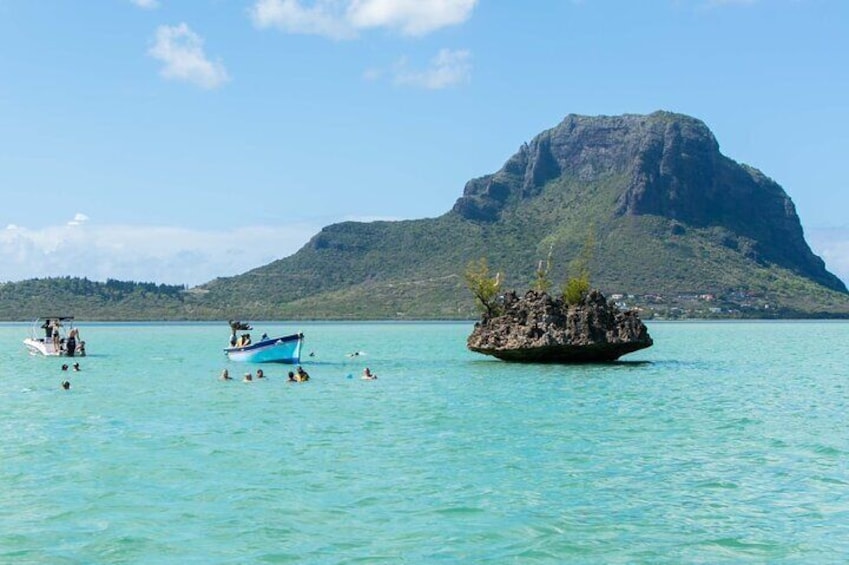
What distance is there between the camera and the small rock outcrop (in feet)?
203

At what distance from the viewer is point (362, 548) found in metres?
19.0

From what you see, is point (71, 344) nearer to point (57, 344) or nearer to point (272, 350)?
point (57, 344)

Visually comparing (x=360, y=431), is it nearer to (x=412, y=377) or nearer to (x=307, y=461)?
(x=307, y=461)

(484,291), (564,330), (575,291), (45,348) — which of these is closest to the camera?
(564,330)

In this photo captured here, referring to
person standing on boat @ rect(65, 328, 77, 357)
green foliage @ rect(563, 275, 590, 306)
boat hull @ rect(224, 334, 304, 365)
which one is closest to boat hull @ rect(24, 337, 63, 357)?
person standing on boat @ rect(65, 328, 77, 357)

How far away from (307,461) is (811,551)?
1415 centimetres

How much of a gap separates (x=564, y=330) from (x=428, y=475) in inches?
1443

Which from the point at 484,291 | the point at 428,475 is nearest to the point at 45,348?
the point at 484,291

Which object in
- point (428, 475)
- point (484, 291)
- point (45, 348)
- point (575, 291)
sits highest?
point (484, 291)

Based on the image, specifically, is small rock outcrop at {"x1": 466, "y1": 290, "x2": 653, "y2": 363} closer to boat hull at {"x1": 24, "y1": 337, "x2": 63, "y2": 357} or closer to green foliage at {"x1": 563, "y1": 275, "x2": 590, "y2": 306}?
green foliage at {"x1": 563, "y1": 275, "x2": 590, "y2": 306}

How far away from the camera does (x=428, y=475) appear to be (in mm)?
26328

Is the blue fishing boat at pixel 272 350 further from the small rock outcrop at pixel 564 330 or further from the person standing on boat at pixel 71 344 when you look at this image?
the person standing on boat at pixel 71 344

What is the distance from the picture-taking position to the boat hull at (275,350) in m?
70.2

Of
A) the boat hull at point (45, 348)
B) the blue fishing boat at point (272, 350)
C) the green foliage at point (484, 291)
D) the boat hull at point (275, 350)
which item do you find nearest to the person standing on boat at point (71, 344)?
the boat hull at point (45, 348)
